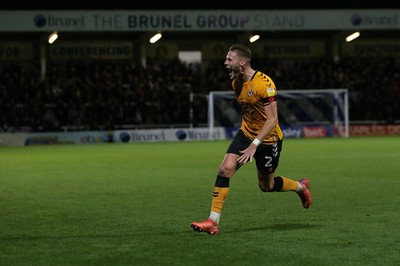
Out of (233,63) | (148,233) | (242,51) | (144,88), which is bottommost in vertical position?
(148,233)

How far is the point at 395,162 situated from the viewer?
1933cm

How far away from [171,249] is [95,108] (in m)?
28.3

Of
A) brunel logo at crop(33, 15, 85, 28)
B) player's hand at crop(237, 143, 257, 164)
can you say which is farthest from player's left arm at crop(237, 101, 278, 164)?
brunel logo at crop(33, 15, 85, 28)

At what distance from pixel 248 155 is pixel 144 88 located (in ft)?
95.5

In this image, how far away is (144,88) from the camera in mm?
36906

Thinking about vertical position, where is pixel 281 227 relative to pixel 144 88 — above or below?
below

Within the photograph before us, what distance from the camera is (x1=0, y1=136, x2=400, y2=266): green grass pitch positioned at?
22.3ft

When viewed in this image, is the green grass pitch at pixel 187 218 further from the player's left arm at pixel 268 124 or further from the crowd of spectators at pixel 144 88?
the crowd of spectators at pixel 144 88
